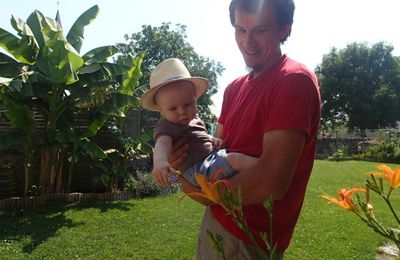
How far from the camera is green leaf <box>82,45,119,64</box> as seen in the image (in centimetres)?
733

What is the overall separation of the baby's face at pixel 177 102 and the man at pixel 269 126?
19 cm

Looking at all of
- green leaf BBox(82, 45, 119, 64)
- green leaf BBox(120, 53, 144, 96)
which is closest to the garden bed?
green leaf BBox(120, 53, 144, 96)

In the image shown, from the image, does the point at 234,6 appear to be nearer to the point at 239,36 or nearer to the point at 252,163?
the point at 239,36

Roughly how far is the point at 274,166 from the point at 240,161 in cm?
13

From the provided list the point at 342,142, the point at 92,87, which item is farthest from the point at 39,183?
the point at 342,142

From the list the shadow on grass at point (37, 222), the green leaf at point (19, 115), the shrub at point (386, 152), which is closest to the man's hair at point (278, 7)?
the shadow on grass at point (37, 222)

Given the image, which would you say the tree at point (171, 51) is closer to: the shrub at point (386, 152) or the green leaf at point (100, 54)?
the shrub at point (386, 152)

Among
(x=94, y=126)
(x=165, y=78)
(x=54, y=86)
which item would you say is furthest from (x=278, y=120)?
(x=94, y=126)

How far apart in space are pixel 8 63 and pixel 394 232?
7099 mm

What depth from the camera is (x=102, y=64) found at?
734cm

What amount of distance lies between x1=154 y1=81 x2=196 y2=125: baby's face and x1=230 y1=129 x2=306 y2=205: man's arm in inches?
19.1

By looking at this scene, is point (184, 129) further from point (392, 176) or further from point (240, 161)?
point (392, 176)

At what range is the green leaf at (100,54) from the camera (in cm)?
733

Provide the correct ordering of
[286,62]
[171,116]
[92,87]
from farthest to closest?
1. [92,87]
2. [171,116]
3. [286,62]
